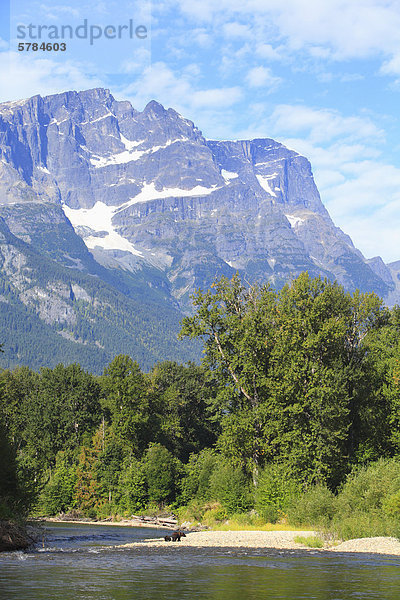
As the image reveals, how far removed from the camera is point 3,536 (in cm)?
4650

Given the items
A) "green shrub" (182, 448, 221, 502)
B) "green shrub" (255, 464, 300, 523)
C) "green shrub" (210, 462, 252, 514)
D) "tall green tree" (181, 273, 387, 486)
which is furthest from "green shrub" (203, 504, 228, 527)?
"green shrub" (182, 448, 221, 502)

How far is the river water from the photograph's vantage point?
100 feet

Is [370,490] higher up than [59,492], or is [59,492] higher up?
[370,490]

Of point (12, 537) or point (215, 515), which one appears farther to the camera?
point (215, 515)

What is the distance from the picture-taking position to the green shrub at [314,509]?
5934 cm

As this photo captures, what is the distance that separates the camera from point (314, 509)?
196 ft

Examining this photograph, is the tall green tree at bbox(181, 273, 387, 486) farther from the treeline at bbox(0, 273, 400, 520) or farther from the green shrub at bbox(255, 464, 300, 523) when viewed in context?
the green shrub at bbox(255, 464, 300, 523)

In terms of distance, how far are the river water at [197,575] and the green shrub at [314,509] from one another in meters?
12.9

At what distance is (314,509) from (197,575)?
25864mm

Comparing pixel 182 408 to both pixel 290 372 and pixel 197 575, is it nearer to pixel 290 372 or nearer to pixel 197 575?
pixel 290 372

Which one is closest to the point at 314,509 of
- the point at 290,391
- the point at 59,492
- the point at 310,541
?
the point at 310,541

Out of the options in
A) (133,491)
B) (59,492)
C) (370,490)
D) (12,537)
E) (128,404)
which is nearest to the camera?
(12,537)

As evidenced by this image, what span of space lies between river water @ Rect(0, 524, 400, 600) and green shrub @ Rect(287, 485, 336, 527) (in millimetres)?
12935

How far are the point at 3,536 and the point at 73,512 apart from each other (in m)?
62.0
